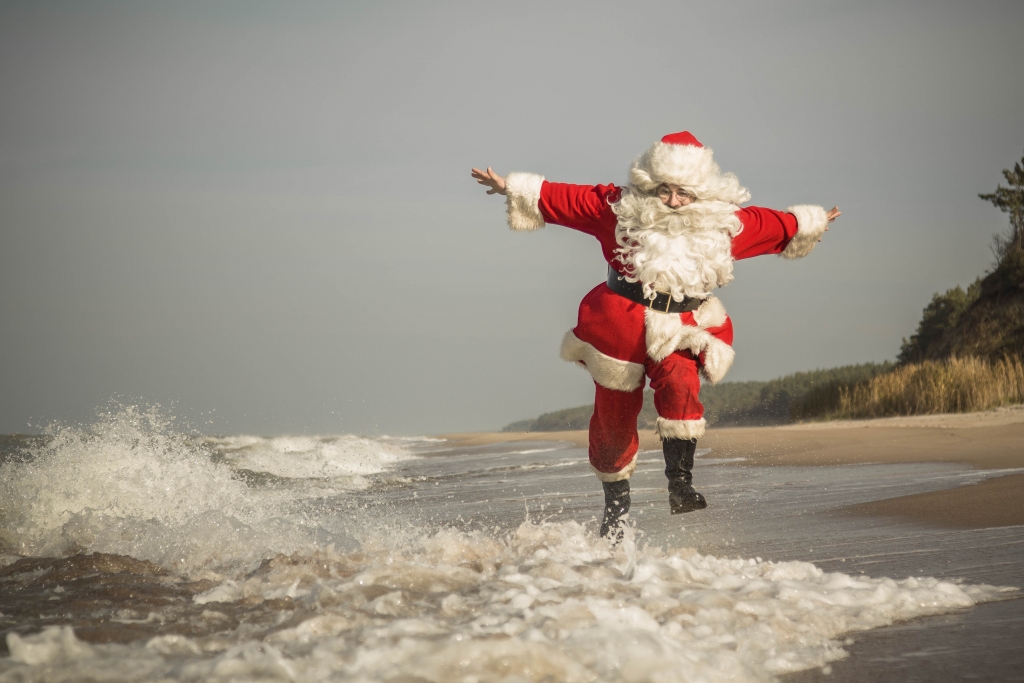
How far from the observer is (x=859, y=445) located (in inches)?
338

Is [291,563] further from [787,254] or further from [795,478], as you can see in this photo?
[795,478]

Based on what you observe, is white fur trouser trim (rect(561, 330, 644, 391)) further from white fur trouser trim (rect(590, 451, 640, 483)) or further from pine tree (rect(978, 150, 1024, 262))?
pine tree (rect(978, 150, 1024, 262))

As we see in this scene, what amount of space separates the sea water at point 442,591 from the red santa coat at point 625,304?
832 millimetres

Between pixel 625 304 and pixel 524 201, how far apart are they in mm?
798

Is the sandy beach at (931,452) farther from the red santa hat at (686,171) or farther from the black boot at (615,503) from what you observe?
the red santa hat at (686,171)

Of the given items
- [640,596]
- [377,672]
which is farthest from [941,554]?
[377,672]

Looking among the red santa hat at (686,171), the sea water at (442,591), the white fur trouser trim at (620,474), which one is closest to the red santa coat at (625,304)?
the red santa hat at (686,171)

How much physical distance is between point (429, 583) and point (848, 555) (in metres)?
1.75

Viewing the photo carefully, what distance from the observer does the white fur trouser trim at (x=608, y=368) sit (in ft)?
12.3

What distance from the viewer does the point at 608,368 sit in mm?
3775

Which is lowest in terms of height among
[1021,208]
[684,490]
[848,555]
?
[848,555]

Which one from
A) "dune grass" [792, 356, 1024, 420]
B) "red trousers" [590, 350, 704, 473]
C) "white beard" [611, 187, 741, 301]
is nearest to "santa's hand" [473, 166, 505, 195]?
"white beard" [611, 187, 741, 301]

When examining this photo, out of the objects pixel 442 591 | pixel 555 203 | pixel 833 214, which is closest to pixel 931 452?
pixel 833 214

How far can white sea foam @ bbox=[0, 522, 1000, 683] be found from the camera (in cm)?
203
